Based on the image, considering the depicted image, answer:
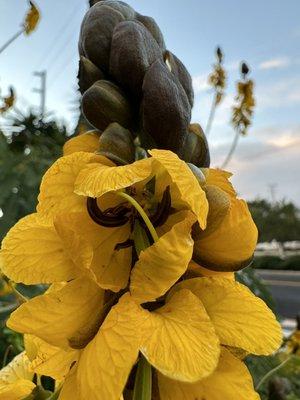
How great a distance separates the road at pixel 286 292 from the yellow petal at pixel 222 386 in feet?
28.7

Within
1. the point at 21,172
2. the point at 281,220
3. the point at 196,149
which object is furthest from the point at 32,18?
the point at 281,220

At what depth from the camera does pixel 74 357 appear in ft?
1.39

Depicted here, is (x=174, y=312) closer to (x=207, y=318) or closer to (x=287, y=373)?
(x=207, y=318)

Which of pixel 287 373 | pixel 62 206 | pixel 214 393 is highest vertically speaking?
pixel 62 206

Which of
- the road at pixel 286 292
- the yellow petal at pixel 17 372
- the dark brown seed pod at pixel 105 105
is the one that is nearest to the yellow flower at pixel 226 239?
the dark brown seed pod at pixel 105 105

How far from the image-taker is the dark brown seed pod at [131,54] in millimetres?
473

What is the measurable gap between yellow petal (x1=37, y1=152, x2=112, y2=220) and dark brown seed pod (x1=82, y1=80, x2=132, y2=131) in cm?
8

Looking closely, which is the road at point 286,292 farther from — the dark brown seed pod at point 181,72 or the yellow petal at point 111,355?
the yellow petal at point 111,355

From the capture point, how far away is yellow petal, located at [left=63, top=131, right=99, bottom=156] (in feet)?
1.59

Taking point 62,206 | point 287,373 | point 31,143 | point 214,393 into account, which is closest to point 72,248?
point 62,206

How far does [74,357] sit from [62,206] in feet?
0.39

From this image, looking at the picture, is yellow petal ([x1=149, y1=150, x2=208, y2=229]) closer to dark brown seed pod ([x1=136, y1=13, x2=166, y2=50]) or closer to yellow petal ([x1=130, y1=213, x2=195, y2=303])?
yellow petal ([x1=130, y1=213, x2=195, y2=303])

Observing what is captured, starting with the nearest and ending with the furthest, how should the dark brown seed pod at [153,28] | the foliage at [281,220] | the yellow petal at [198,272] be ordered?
1. the yellow petal at [198,272]
2. the dark brown seed pod at [153,28]
3. the foliage at [281,220]

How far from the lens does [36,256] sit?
417 millimetres
